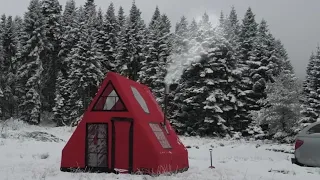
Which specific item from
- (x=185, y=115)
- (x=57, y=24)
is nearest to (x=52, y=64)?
(x=57, y=24)

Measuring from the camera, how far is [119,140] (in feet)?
32.1

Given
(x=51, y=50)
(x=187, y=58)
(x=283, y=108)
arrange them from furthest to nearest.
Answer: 1. (x=51, y=50)
2. (x=187, y=58)
3. (x=283, y=108)

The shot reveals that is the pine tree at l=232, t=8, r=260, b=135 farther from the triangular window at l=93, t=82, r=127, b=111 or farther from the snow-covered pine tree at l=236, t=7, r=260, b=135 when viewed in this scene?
the triangular window at l=93, t=82, r=127, b=111

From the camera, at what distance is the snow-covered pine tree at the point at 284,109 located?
1098 inches

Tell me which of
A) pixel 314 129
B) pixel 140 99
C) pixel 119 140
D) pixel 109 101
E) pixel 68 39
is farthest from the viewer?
pixel 68 39

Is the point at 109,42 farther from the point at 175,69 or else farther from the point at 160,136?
the point at 160,136

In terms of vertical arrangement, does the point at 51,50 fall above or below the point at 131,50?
below

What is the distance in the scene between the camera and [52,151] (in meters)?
15.8

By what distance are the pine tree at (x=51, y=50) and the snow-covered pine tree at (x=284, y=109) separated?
29.6 m

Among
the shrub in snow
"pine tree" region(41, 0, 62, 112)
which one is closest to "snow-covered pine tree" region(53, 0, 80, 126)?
"pine tree" region(41, 0, 62, 112)

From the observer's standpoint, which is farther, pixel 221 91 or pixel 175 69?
pixel 175 69

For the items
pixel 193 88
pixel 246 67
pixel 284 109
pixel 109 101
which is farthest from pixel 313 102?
pixel 109 101

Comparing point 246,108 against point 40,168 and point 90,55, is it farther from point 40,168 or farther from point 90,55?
point 40,168

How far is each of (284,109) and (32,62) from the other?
2878 cm
